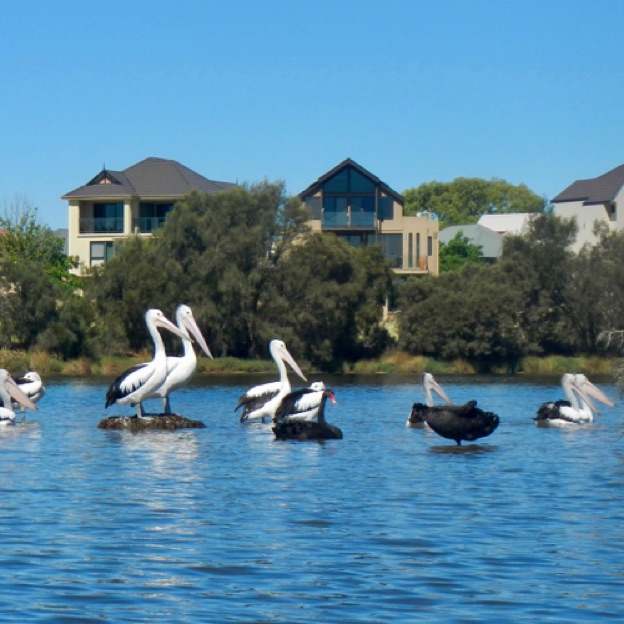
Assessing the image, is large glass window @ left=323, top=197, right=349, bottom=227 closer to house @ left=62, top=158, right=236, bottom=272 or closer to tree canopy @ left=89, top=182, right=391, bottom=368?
house @ left=62, top=158, right=236, bottom=272

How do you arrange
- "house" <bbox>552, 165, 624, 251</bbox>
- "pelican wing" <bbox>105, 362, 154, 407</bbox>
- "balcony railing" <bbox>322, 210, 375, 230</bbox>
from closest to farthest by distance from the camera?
"pelican wing" <bbox>105, 362, 154, 407</bbox>
"balcony railing" <bbox>322, 210, 375, 230</bbox>
"house" <bbox>552, 165, 624, 251</bbox>

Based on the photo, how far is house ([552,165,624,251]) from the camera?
91875 mm

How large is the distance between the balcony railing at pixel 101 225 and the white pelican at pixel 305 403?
59806 mm

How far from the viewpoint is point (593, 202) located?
92.8 meters

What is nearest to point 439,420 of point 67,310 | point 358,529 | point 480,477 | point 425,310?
point 480,477

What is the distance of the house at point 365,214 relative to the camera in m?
84.1

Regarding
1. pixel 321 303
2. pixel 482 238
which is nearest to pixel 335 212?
pixel 321 303

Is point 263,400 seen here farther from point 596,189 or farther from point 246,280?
point 596,189

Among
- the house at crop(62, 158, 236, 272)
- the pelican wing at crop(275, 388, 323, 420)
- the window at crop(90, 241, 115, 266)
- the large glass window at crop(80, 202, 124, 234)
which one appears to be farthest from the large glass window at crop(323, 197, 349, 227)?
the pelican wing at crop(275, 388, 323, 420)

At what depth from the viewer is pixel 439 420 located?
22422 mm

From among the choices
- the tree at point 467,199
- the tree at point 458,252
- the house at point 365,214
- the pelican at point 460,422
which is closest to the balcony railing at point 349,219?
the house at point 365,214

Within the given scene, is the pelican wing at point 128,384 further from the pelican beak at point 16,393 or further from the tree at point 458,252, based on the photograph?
the tree at point 458,252

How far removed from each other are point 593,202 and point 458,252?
68.6 feet

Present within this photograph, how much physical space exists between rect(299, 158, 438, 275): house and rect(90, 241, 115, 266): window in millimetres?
11596
